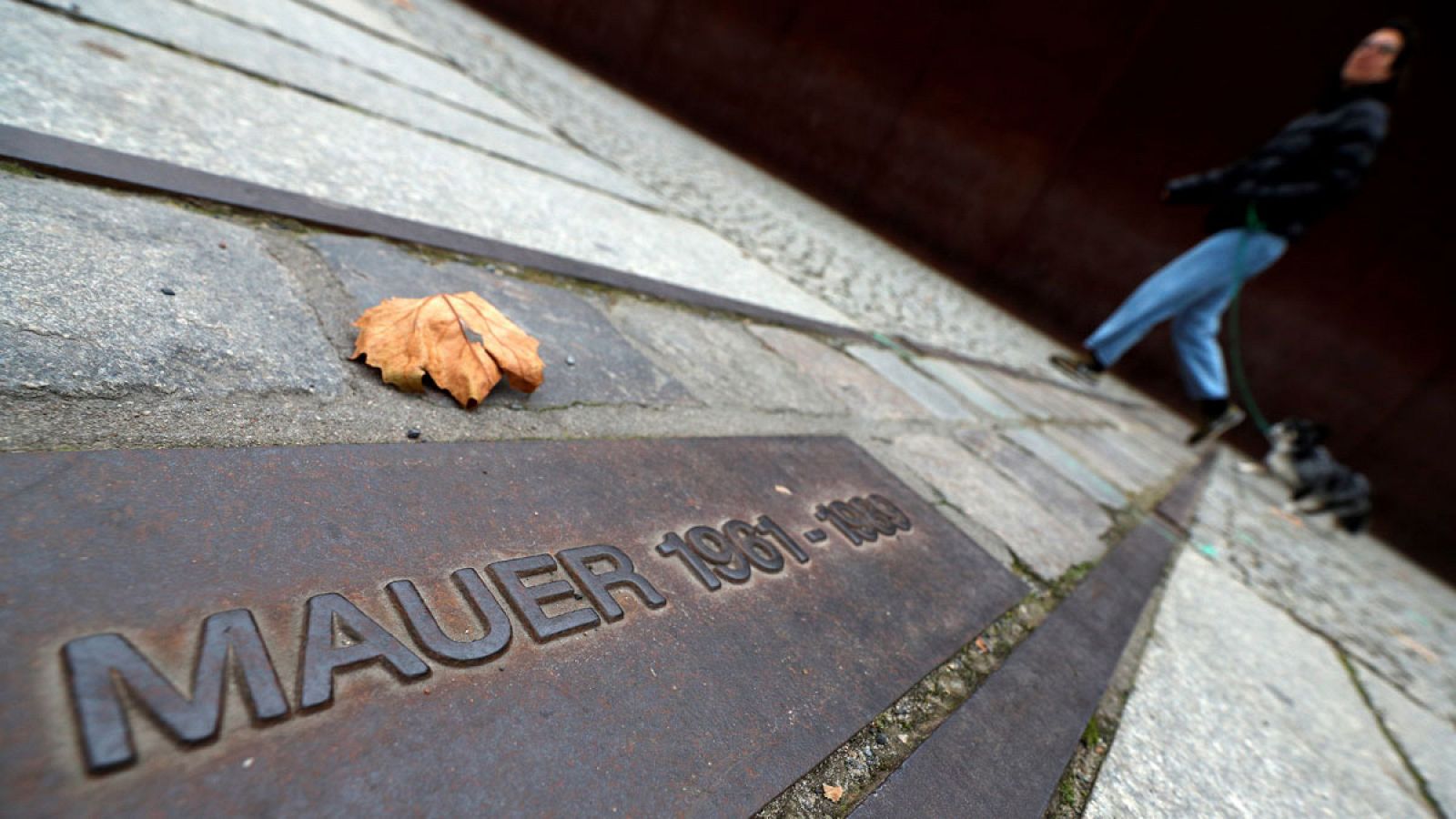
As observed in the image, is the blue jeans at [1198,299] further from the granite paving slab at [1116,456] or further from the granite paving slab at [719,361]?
the granite paving slab at [719,361]

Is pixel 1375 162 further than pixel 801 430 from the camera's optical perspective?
Yes

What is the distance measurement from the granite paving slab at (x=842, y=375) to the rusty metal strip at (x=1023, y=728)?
29.6 inches

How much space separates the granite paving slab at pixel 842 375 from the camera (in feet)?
6.80

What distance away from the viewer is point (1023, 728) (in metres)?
1.05

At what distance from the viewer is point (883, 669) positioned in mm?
1026

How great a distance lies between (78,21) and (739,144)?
5.24m

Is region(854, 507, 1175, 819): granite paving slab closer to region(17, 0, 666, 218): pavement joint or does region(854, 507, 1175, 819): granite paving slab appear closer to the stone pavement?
the stone pavement


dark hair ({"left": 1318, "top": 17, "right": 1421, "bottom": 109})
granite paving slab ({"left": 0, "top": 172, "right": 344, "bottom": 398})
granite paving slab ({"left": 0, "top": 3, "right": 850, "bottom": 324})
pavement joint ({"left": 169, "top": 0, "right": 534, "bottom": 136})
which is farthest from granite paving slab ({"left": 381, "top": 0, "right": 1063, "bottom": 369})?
granite paving slab ({"left": 0, "top": 172, "right": 344, "bottom": 398})

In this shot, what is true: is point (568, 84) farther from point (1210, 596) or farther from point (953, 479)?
point (1210, 596)

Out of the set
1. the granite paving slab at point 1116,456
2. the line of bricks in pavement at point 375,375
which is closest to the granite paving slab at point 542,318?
the line of bricks in pavement at point 375,375

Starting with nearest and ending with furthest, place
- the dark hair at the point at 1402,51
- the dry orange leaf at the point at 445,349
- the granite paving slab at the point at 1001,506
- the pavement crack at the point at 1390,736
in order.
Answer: the dry orange leaf at the point at 445,349, the pavement crack at the point at 1390,736, the granite paving slab at the point at 1001,506, the dark hair at the point at 1402,51

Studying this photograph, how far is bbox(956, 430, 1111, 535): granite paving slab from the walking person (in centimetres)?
248

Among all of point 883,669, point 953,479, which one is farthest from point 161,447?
point 953,479

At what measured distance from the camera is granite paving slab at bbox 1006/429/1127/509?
2.42 meters
